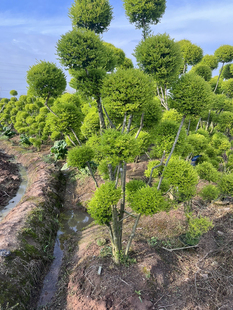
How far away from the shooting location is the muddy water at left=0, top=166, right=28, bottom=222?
862 centimetres

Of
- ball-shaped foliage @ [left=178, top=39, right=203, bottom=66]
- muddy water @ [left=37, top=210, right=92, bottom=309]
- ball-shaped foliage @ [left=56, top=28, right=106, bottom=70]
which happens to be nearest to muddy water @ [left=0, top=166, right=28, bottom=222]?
muddy water @ [left=37, top=210, right=92, bottom=309]

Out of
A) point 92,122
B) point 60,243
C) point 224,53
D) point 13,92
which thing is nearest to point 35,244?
point 60,243

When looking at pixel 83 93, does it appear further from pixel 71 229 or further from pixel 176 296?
pixel 71 229

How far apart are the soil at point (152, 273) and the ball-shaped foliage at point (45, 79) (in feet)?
14.7

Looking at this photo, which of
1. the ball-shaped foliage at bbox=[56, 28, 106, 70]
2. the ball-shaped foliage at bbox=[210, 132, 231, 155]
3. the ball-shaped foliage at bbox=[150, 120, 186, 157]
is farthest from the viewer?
the ball-shaped foliage at bbox=[210, 132, 231, 155]

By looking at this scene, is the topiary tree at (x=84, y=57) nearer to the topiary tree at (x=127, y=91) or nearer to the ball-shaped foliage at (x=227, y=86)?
the topiary tree at (x=127, y=91)

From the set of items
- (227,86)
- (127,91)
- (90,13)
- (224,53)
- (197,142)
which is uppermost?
(90,13)

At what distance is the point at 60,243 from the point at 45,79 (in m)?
5.40

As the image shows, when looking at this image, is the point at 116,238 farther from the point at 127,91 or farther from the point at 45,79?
the point at 45,79

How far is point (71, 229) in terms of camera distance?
758cm

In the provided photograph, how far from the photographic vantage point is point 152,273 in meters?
4.54

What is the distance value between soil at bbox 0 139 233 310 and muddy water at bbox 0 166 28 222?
3.96 meters

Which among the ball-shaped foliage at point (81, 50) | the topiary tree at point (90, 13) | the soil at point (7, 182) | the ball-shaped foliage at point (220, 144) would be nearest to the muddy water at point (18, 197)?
the soil at point (7, 182)

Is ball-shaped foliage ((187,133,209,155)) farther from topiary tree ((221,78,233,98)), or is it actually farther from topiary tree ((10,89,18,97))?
topiary tree ((10,89,18,97))
